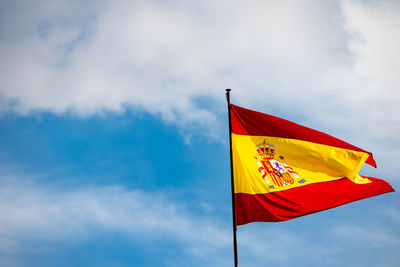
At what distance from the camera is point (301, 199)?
2253 cm

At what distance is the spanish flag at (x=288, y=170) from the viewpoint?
22.1 m

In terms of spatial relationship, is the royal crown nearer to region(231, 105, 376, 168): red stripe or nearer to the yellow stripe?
the yellow stripe

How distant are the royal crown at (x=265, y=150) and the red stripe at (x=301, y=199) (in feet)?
6.09

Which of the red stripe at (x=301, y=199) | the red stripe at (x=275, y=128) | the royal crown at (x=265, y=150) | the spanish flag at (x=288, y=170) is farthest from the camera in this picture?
the red stripe at (x=275, y=128)

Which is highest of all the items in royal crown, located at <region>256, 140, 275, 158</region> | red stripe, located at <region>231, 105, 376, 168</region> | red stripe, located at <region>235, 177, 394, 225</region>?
red stripe, located at <region>231, 105, 376, 168</region>

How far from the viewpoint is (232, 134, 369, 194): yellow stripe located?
2262 cm

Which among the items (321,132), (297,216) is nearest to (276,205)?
Result: (297,216)

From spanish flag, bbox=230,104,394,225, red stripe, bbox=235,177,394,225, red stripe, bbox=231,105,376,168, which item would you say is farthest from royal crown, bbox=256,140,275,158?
red stripe, bbox=235,177,394,225

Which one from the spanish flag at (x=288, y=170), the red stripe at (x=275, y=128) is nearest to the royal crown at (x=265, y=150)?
the spanish flag at (x=288, y=170)

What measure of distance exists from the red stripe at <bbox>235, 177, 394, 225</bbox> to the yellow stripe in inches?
12.6

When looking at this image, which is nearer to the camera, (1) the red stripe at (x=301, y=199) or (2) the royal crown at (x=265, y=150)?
(1) the red stripe at (x=301, y=199)

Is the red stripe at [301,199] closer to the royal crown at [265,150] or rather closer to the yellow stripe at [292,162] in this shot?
the yellow stripe at [292,162]

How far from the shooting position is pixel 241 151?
74.9 ft

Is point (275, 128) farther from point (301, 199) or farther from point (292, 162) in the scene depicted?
point (301, 199)
